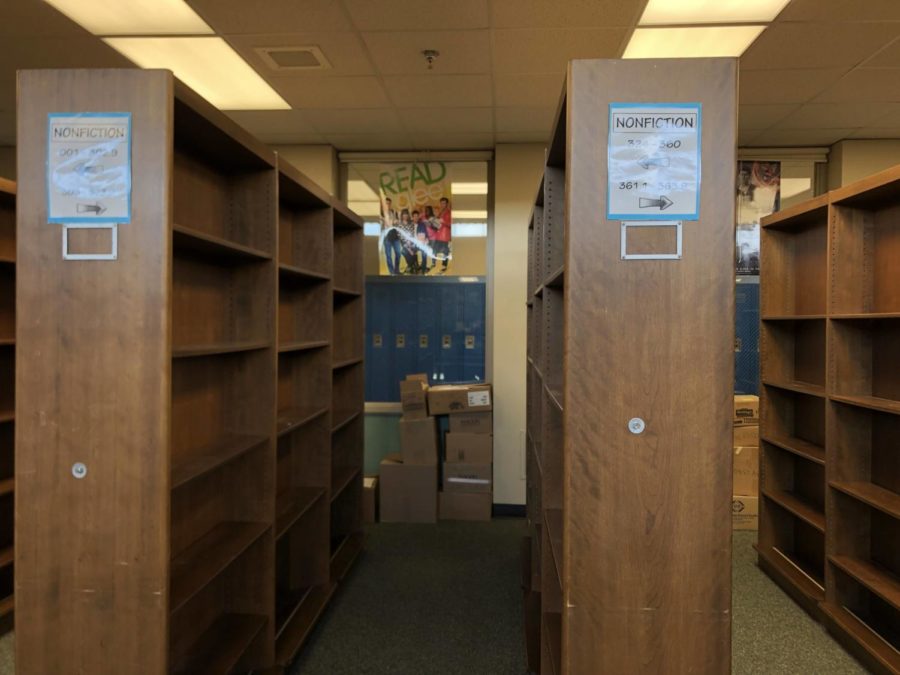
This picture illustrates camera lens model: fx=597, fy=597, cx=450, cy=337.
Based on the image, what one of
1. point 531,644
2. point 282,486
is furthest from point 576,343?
point 282,486

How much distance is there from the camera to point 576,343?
1455 mm

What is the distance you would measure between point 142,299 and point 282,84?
233 centimetres

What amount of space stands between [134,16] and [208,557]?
8.10 ft

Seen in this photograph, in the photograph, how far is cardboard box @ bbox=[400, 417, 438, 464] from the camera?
434 cm

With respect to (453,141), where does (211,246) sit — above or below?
below

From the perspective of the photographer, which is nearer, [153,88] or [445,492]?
[153,88]

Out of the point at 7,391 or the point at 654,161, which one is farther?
the point at 7,391

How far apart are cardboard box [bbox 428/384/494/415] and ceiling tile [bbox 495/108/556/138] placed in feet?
6.16

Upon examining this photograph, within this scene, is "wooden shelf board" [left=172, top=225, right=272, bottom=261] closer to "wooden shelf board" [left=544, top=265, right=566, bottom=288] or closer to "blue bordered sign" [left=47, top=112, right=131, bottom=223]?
"blue bordered sign" [left=47, top=112, right=131, bottom=223]

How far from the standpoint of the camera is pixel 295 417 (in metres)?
2.87

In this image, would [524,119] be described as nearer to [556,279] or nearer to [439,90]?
[439,90]

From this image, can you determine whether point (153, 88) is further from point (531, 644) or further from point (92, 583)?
point (531, 644)

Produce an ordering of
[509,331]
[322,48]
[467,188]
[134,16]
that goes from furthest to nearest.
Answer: [467,188], [509,331], [322,48], [134,16]

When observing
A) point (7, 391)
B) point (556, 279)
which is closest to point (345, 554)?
point (7, 391)
